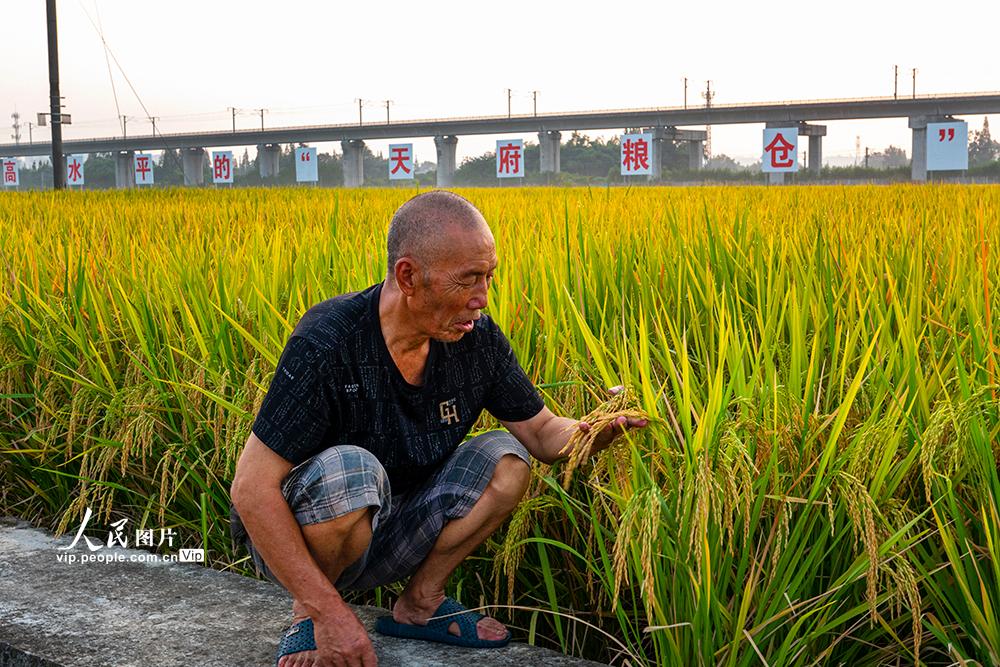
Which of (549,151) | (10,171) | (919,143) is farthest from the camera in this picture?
(10,171)

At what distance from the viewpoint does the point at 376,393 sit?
185 cm

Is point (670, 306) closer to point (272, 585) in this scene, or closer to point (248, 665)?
point (272, 585)

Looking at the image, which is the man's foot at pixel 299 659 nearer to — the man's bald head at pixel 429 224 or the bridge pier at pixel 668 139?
the man's bald head at pixel 429 224

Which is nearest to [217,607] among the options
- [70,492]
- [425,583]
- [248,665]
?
[248,665]

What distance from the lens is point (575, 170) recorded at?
244 feet

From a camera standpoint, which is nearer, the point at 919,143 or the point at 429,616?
the point at 429,616

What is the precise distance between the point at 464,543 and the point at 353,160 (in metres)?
56.3

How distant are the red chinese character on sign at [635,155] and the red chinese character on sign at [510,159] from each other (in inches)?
177

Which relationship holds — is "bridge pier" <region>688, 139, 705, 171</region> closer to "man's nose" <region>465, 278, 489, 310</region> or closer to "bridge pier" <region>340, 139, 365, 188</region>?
"bridge pier" <region>340, 139, 365, 188</region>

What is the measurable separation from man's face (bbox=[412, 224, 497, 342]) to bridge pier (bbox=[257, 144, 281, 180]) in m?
59.3

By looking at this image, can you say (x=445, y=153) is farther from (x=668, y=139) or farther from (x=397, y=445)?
(x=397, y=445)

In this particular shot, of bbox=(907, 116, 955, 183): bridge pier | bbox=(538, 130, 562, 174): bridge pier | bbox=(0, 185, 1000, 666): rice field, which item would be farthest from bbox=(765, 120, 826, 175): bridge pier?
bbox=(0, 185, 1000, 666): rice field

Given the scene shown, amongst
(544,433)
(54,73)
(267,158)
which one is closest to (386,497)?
(544,433)

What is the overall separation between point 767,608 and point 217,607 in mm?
1042
